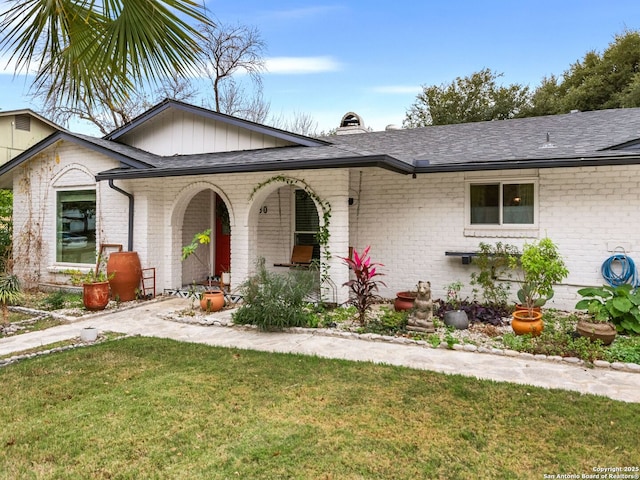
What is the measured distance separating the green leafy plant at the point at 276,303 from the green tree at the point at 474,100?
69.6 ft

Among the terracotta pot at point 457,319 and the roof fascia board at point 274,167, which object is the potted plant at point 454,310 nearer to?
the terracotta pot at point 457,319

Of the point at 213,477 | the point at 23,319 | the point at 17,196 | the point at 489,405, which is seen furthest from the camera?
the point at 17,196

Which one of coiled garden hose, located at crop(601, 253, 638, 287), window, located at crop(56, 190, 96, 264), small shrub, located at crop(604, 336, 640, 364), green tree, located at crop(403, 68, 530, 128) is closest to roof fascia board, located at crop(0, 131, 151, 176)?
window, located at crop(56, 190, 96, 264)

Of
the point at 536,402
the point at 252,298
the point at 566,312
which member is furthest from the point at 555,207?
the point at 252,298

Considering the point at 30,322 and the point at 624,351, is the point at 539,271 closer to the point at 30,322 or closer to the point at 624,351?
the point at 624,351

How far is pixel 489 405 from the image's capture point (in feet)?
12.1

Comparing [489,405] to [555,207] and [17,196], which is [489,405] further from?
[17,196]

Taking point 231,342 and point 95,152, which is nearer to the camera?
point 231,342

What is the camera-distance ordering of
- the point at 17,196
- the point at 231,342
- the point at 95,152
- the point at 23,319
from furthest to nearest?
the point at 17,196
the point at 95,152
the point at 23,319
the point at 231,342

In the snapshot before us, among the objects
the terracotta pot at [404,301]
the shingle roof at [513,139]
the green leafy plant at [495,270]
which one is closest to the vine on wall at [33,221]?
the shingle roof at [513,139]

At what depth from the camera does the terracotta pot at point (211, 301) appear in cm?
747

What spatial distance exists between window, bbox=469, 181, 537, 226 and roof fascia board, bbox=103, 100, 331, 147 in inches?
125

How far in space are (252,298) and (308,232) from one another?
11.0ft

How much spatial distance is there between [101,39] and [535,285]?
20.1 ft
